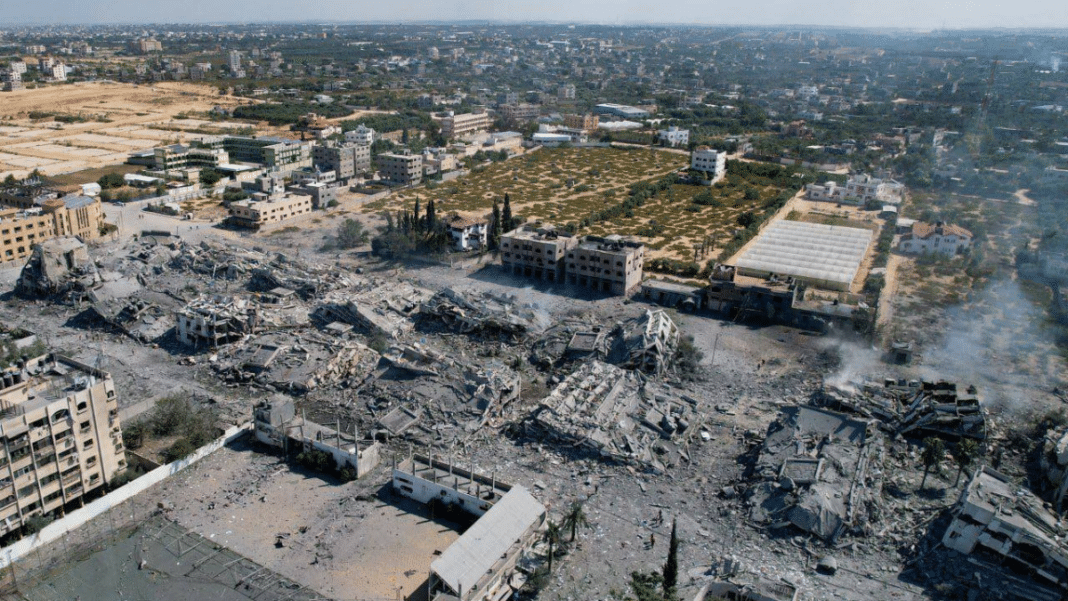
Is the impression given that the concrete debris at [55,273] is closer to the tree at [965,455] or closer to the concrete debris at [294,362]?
the concrete debris at [294,362]

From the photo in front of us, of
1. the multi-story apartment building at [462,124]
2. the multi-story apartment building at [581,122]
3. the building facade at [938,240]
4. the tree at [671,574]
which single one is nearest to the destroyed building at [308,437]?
the tree at [671,574]

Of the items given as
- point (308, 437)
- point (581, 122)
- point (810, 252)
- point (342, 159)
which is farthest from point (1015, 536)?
point (581, 122)

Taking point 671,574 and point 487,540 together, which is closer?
point 671,574

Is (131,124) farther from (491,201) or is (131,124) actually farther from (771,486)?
(771,486)

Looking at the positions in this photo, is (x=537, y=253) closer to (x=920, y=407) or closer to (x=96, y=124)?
(x=920, y=407)

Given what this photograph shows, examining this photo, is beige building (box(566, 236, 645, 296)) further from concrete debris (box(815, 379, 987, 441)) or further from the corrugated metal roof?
the corrugated metal roof

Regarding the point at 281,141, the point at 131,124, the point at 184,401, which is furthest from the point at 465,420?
the point at 131,124

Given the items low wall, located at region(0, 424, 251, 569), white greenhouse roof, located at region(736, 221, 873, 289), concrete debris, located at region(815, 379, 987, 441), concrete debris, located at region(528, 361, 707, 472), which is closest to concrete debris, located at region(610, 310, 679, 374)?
concrete debris, located at region(528, 361, 707, 472)
